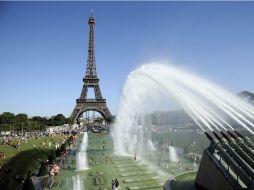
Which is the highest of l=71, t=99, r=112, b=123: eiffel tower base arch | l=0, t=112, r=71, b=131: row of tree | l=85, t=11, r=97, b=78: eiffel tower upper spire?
l=85, t=11, r=97, b=78: eiffel tower upper spire

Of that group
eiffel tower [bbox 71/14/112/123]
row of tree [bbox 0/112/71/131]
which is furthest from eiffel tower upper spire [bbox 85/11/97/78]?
row of tree [bbox 0/112/71/131]

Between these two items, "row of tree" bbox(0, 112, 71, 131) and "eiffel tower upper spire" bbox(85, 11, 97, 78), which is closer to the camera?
"row of tree" bbox(0, 112, 71, 131)

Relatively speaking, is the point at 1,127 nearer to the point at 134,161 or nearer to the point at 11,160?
the point at 11,160

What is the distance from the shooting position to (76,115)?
144 meters

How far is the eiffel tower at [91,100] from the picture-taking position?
479 ft

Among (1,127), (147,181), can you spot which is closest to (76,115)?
(1,127)

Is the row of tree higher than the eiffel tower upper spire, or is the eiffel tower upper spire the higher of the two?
the eiffel tower upper spire

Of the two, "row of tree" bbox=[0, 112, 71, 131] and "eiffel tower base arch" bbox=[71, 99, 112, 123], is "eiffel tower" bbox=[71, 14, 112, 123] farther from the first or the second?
"row of tree" bbox=[0, 112, 71, 131]

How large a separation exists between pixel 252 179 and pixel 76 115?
5215 inches

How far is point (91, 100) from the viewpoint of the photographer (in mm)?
147625

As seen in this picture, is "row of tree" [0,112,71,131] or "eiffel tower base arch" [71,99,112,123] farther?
"eiffel tower base arch" [71,99,112,123]

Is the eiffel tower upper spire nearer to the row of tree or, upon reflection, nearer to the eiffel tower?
the eiffel tower

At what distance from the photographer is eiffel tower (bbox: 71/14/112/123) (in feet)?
479

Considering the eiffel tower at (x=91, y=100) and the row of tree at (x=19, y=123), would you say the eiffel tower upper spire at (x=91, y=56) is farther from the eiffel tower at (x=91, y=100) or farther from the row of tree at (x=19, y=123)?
the row of tree at (x=19, y=123)
